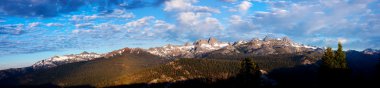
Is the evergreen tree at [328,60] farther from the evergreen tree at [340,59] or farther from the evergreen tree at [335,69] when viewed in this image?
the evergreen tree at [340,59]

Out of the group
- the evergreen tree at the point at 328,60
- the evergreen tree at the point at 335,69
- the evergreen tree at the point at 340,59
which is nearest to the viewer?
the evergreen tree at the point at 335,69

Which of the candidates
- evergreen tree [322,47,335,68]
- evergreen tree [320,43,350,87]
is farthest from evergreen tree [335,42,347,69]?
evergreen tree [322,47,335,68]

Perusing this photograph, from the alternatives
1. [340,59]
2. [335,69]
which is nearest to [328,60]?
[335,69]

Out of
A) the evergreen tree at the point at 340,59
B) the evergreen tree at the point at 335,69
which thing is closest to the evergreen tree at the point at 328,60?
the evergreen tree at the point at 335,69

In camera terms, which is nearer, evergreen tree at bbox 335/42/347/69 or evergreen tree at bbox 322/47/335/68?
evergreen tree at bbox 335/42/347/69

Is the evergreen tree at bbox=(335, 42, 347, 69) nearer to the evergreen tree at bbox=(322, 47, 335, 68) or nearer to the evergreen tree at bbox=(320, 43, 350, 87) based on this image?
the evergreen tree at bbox=(320, 43, 350, 87)

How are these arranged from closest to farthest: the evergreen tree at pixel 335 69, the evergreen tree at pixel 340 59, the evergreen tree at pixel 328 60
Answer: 1. the evergreen tree at pixel 335 69
2. the evergreen tree at pixel 340 59
3. the evergreen tree at pixel 328 60

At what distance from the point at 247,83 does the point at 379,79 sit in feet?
101

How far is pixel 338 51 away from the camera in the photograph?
90.6 meters

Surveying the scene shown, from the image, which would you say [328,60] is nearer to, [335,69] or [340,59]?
[335,69]

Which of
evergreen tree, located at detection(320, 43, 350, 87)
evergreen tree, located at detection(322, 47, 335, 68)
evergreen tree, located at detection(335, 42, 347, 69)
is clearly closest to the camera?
evergreen tree, located at detection(320, 43, 350, 87)

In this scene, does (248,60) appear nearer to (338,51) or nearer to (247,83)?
(247,83)

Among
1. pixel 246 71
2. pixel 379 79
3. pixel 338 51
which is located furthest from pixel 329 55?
pixel 246 71

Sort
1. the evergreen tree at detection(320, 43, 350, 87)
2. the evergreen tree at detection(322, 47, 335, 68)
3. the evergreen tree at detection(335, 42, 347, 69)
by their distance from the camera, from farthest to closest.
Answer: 1. the evergreen tree at detection(322, 47, 335, 68)
2. the evergreen tree at detection(335, 42, 347, 69)
3. the evergreen tree at detection(320, 43, 350, 87)
